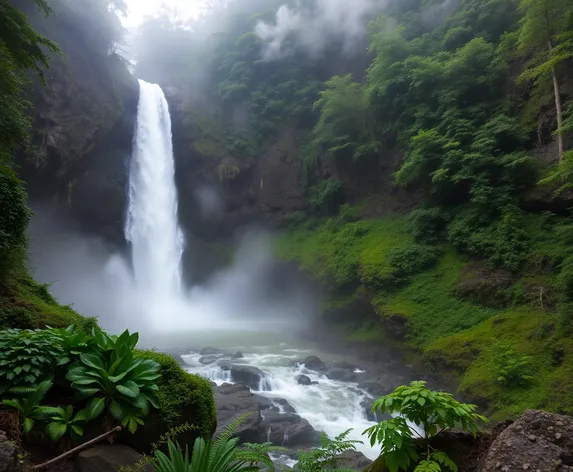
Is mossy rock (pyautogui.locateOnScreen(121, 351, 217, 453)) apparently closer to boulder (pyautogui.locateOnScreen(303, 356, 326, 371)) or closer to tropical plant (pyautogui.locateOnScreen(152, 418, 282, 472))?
tropical plant (pyautogui.locateOnScreen(152, 418, 282, 472))

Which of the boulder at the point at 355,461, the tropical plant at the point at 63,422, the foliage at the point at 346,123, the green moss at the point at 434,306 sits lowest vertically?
the boulder at the point at 355,461

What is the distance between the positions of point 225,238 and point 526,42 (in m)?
21.5

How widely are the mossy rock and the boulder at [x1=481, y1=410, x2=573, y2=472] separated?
8.19 feet

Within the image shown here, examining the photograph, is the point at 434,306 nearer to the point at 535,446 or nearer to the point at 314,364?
the point at 314,364

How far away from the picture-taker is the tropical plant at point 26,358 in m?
3.24

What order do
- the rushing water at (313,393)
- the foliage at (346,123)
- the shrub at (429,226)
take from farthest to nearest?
the foliage at (346,123)
the shrub at (429,226)
the rushing water at (313,393)

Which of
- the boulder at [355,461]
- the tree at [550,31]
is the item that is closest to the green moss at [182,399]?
the boulder at [355,461]

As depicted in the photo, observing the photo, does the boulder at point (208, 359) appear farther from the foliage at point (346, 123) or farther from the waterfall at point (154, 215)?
the foliage at point (346, 123)

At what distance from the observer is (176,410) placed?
387 cm

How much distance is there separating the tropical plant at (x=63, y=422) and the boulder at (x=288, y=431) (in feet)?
19.8

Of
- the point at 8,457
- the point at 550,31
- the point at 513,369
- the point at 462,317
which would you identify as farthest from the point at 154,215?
the point at 8,457

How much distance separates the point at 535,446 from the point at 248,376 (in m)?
10.3

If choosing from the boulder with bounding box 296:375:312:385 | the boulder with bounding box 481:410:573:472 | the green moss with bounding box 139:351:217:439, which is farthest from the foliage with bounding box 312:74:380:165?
the boulder with bounding box 481:410:573:472

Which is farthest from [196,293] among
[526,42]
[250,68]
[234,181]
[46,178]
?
[526,42]
